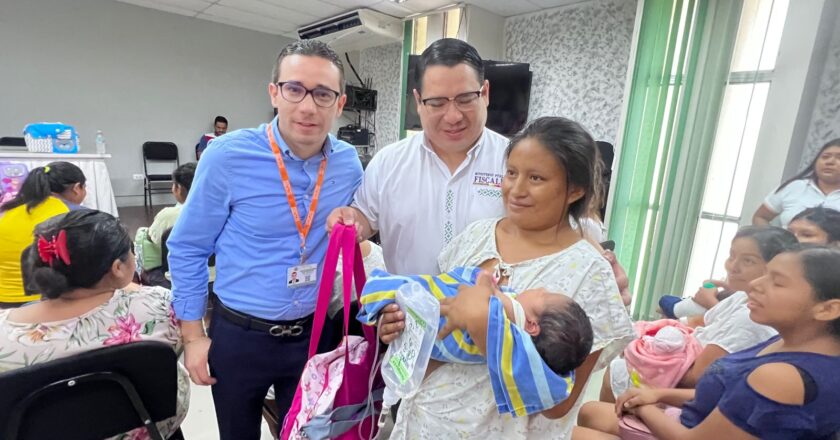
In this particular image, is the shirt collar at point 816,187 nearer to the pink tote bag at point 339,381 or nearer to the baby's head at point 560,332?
the baby's head at point 560,332

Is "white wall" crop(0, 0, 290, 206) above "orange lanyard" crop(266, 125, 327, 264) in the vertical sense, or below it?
above

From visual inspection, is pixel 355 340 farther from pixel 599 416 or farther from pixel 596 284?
pixel 599 416

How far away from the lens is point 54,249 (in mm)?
1258

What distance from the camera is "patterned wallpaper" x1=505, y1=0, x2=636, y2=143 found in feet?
13.2

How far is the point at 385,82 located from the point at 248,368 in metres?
6.59

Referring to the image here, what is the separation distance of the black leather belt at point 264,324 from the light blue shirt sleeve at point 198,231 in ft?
0.33

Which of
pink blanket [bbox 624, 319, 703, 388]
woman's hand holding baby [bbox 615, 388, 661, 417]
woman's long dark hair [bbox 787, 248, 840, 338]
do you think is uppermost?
woman's long dark hair [bbox 787, 248, 840, 338]

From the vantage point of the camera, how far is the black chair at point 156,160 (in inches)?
264

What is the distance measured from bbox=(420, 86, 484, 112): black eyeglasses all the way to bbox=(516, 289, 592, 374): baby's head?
0.60 m

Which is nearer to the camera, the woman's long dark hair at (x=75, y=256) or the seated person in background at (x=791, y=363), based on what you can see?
the seated person in background at (x=791, y=363)

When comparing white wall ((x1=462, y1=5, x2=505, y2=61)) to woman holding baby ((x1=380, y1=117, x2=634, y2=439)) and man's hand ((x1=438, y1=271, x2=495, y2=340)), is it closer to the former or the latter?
woman holding baby ((x1=380, y1=117, x2=634, y2=439))

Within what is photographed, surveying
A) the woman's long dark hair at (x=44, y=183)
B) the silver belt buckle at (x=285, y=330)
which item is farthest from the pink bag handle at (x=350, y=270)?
the woman's long dark hair at (x=44, y=183)

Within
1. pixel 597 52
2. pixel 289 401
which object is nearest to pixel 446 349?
pixel 289 401

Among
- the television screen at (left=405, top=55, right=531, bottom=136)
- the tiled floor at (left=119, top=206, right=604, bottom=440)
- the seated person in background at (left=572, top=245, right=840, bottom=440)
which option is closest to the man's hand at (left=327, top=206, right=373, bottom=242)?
the seated person in background at (left=572, top=245, right=840, bottom=440)
